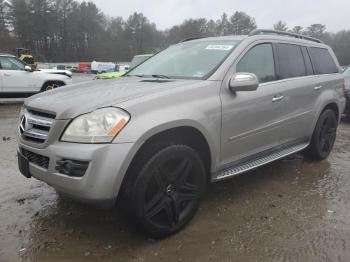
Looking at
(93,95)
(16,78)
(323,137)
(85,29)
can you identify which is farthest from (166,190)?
(85,29)

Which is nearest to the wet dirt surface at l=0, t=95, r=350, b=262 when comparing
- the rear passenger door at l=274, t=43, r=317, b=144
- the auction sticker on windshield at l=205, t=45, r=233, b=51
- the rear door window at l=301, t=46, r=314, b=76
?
the rear passenger door at l=274, t=43, r=317, b=144

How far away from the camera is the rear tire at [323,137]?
5.15 m

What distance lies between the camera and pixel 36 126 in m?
3.04

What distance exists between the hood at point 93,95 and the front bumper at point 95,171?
29 cm

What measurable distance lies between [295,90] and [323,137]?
1.31m

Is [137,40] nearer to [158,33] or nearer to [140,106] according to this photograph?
[158,33]

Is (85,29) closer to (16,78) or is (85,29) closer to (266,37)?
(16,78)

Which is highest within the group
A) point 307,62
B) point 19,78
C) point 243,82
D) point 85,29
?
point 85,29

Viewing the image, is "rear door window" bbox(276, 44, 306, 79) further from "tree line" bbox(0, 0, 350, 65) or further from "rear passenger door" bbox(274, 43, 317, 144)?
"tree line" bbox(0, 0, 350, 65)

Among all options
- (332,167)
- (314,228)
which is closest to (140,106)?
(314,228)

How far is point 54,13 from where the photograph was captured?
79.3 metres

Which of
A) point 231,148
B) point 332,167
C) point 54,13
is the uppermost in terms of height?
point 54,13

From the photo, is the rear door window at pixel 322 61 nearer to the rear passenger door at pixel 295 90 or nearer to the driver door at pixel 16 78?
the rear passenger door at pixel 295 90

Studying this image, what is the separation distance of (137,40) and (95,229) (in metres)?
81.0
